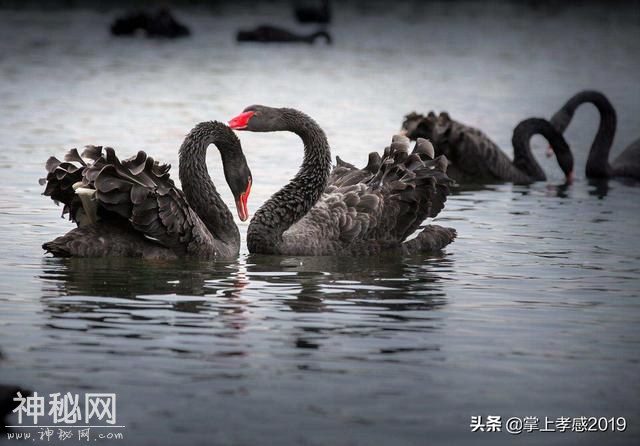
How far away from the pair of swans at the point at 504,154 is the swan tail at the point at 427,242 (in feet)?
13.8

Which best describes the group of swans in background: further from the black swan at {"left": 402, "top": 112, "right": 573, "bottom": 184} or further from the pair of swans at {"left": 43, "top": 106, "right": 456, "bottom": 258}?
the black swan at {"left": 402, "top": 112, "right": 573, "bottom": 184}

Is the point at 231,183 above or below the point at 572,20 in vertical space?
below

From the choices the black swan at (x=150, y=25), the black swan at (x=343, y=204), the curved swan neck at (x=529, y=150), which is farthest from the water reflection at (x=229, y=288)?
the black swan at (x=150, y=25)

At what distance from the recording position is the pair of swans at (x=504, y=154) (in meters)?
13.9

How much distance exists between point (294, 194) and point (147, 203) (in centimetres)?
124

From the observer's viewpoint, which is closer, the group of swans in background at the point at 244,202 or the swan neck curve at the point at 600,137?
the group of swans in background at the point at 244,202

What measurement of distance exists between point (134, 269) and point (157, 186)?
0.54 meters

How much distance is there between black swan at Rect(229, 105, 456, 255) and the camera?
9141 millimetres

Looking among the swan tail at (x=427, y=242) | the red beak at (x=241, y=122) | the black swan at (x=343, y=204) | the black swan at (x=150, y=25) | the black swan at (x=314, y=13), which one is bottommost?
the swan tail at (x=427, y=242)

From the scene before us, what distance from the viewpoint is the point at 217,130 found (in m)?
9.03

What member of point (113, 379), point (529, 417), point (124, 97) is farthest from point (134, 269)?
point (124, 97)

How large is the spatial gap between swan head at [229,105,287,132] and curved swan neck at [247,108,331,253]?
49 millimetres

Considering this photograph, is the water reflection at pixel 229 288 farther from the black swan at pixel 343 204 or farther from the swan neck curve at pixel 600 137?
the swan neck curve at pixel 600 137

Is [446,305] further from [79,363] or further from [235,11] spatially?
[235,11]
